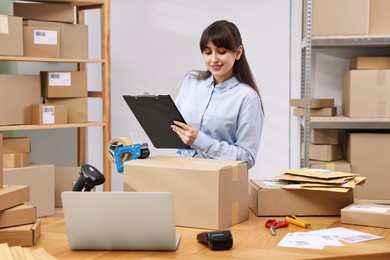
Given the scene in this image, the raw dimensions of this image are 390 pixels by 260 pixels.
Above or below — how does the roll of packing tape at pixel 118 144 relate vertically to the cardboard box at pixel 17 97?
below

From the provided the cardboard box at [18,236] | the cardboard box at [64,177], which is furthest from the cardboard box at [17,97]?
the cardboard box at [18,236]

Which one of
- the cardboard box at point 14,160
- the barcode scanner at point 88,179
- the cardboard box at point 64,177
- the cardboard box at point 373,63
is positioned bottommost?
the cardboard box at point 64,177

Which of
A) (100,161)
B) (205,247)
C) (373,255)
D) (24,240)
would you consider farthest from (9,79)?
(373,255)

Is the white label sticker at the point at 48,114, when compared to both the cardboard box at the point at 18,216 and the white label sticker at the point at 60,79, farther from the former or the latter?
the cardboard box at the point at 18,216

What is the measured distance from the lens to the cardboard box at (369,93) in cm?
323

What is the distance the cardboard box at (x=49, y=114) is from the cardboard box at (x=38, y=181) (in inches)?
10.2

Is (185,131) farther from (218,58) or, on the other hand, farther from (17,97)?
(17,97)

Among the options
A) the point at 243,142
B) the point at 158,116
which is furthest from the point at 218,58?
the point at 158,116

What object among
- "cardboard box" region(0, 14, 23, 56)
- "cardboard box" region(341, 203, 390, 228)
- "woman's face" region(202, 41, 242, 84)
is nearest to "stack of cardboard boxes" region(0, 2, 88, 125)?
"cardboard box" region(0, 14, 23, 56)

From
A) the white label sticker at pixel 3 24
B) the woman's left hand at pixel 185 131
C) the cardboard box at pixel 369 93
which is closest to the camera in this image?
the woman's left hand at pixel 185 131

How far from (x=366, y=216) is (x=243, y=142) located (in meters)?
0.71

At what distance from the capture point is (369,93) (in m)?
3.26

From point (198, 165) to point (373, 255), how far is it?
55 centimetres

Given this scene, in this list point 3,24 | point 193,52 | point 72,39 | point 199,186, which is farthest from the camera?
point 193,52
